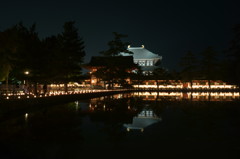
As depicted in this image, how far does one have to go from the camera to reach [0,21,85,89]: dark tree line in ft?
62.2

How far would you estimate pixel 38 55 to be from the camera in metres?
21.7

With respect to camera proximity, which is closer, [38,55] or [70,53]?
[38,55]

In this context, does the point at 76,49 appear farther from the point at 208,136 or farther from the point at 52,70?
the point at 208,136

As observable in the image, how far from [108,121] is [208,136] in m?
5.44

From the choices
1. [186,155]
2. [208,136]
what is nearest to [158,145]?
[186,155]

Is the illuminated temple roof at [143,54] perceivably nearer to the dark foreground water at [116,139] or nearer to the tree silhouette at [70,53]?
the tree silhouette at [70,53]

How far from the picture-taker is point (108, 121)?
12.7 m

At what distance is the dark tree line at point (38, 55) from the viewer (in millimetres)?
18953

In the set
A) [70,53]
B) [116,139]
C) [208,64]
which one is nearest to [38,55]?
[70,53]

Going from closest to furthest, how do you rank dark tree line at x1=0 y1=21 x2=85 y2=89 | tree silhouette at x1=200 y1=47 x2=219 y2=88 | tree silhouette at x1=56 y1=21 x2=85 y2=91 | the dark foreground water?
the dark foreground water, dark tree line at x1=0 y1=21 x2=85 y2=89, tree silhouette at x1=56 y1=21 x2=85 y2=91, tree silhouette at x1=200 y1=47 x2=219 y2=88

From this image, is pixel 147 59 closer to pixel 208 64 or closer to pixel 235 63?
pixel 208 64

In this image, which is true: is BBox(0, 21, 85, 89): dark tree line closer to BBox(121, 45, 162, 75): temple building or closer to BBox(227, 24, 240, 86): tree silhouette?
BBox(227, 24, 240, 86): tree silhouette

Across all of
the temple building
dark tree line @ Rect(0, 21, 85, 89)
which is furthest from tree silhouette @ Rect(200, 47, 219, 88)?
dark tree line @ Rect(0, 21, 85, 89)

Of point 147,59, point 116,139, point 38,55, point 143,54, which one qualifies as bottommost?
point 116,139
